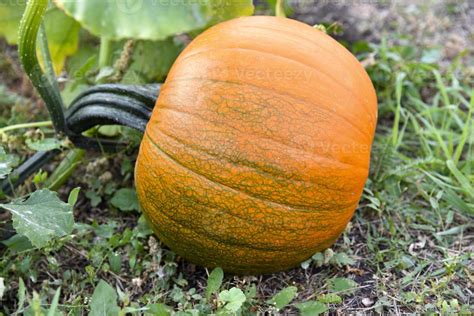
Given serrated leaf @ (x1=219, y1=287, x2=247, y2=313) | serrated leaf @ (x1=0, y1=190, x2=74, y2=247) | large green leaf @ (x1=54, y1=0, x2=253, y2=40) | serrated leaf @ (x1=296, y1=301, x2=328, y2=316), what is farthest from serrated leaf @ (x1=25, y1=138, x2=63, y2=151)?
serrated leaf @ (x1=296, y1=301, x2=328, y2=316)

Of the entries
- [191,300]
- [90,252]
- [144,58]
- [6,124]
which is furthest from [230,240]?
[6,124]

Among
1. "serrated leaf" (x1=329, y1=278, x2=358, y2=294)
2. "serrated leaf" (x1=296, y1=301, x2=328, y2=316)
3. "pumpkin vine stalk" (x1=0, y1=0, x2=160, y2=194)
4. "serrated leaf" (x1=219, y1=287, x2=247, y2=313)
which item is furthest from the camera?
"pumpkin vine stalk" (x1=0, y1=0, x2=160, y2=194)

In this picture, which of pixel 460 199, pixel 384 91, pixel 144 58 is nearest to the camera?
pixel 460 199

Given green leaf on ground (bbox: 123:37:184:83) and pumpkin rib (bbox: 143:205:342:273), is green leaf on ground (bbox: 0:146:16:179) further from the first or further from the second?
green leaf on ground (bbox: 123:37:184:83)

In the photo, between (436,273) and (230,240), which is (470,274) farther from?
(230,240)

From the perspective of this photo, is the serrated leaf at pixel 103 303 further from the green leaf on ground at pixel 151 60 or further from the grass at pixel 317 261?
the green leaf on ground at pixel 151 60

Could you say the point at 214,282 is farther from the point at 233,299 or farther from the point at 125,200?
the point at 125,200

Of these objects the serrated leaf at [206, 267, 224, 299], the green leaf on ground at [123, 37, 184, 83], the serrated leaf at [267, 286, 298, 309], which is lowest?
the serrated leaf at [267, 286, 298, 309]
